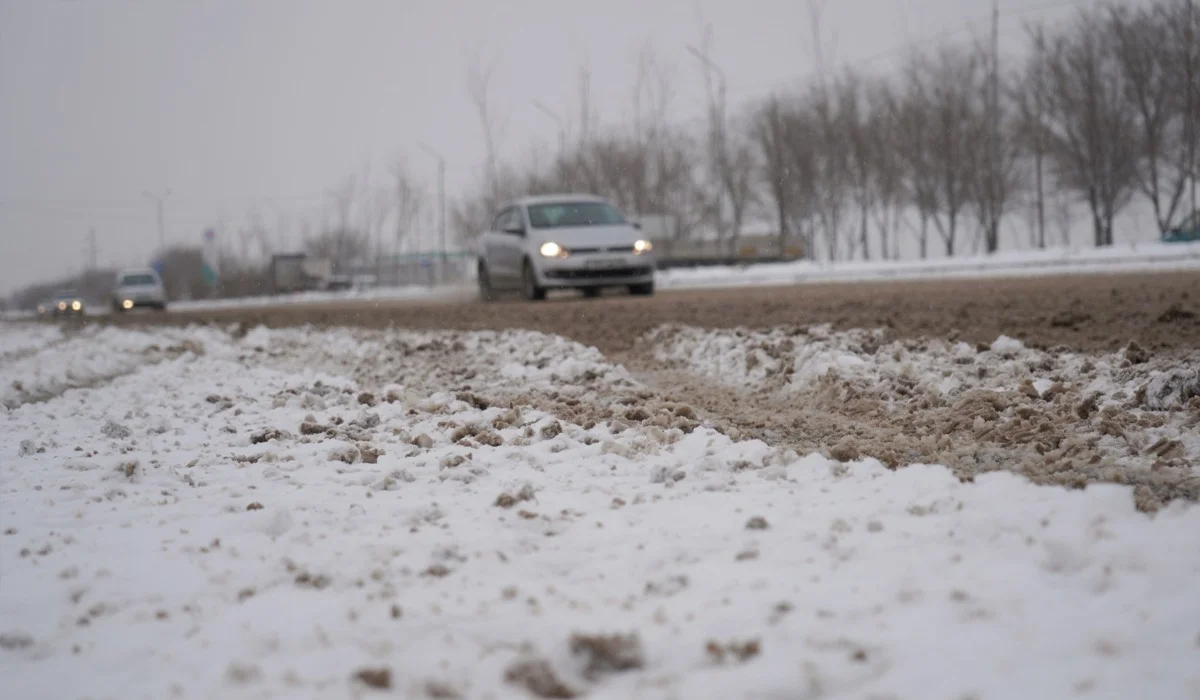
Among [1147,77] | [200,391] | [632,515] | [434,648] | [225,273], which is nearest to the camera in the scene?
[434,648]

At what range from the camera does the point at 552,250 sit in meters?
16.2

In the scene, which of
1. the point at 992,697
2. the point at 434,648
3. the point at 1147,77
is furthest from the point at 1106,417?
the point at 1147,77

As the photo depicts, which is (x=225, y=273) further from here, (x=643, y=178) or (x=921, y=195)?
(x=921, y=195)

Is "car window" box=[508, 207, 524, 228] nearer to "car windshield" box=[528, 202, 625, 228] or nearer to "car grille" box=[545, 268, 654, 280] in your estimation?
"car windshield" box=[528, 202, 625, 228]

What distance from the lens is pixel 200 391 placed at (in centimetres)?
783

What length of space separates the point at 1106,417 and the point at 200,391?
230 inches

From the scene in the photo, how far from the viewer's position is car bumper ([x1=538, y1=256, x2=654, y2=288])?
633 inches

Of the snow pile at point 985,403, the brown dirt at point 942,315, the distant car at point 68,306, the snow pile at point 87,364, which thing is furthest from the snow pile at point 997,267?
the distant car at point 68,306

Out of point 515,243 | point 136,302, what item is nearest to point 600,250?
point 515,243

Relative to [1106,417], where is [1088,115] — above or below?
above

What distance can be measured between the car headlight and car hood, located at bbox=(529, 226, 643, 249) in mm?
62

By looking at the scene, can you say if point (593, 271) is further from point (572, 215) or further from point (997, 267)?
point (997, 267)

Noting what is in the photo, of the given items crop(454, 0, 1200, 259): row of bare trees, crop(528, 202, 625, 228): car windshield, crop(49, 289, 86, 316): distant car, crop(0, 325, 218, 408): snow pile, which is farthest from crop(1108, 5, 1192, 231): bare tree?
crop(49, 289, 86, 316): distant car

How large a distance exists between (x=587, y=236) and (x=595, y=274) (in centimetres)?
57
